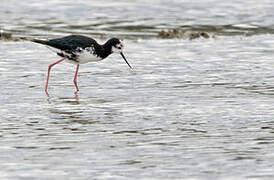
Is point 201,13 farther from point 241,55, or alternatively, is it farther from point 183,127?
point 183,127

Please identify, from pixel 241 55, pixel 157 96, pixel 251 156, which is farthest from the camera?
pixel 241 55

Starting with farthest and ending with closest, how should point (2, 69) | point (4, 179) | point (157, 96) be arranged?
point (2, 69) < point (157, 96) < point (4, 179)

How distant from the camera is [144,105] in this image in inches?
471

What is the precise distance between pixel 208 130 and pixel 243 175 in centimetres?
213

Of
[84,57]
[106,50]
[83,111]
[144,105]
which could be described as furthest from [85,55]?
[83,111]

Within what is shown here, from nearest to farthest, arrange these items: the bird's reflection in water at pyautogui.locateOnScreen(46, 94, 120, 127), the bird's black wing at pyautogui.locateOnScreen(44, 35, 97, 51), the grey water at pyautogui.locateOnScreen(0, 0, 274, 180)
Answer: the grey water at pyautogui.locateOnScreen(0, 0, 274, 180), the bird's reflection in water at pyautogui.locateOnScreen(46, 94, 120, 127), the bird's black wing at pyautogui.locateOnScreen(44, 35, 97, 51)

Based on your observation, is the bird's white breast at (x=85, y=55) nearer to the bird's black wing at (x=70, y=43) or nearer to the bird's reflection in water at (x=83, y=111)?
the bird's black wing at (x=70, y=43)

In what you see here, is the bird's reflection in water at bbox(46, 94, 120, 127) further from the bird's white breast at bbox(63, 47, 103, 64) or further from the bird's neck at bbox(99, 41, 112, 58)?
the bird's neck at bbox(99, 41, 112, 58)

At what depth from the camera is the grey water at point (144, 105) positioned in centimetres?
861

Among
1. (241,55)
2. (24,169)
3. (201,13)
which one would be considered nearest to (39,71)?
(241,55)

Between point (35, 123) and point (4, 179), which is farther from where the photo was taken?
point (35, 123)


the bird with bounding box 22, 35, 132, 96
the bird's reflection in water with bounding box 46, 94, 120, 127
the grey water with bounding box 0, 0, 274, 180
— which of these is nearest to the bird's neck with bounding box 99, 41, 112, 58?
the bird with bounding box 22, 35, 132, 96

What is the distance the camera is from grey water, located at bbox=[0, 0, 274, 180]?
8.61m

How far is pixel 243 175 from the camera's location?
8.15 meters
